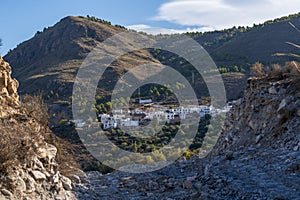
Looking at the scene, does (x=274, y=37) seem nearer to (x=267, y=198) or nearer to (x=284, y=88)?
(x=284, y=88)

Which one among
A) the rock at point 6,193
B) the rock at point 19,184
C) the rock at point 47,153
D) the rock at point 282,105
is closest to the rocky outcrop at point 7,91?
the rock at point 47,153


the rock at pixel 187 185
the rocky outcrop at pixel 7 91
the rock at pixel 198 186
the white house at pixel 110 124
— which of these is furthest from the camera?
the white house at pixel 110 124

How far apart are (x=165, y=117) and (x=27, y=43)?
164 ft

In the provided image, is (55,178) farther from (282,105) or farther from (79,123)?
(79,123)

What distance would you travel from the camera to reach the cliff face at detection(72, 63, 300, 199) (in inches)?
248

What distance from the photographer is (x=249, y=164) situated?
7480mm

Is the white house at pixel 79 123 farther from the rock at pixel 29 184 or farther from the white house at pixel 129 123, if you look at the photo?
the rock at pixel 29 184

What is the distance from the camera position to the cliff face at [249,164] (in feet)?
20.7

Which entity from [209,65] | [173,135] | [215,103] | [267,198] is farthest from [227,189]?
[209,65]

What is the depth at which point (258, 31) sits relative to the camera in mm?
52406

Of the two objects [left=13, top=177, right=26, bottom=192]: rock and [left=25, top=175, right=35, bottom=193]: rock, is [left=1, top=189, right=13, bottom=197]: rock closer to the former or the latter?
[left=13, top=177, right=26, bottom=192]: rock

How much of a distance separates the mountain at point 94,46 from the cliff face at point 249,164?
60.2 ft

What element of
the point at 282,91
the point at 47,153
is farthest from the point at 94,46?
the point at 47,153

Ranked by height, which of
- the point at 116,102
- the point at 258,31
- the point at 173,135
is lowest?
the point at 173,135
